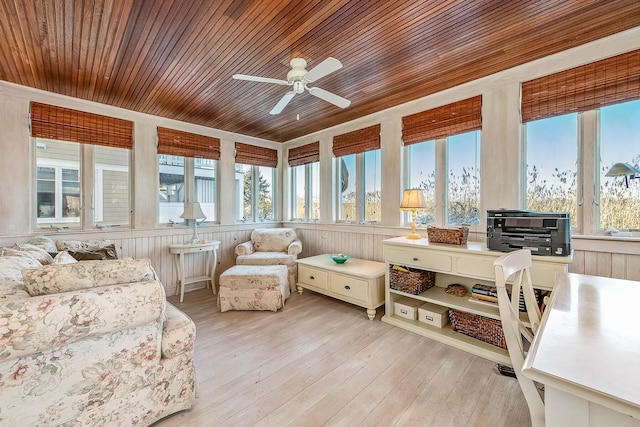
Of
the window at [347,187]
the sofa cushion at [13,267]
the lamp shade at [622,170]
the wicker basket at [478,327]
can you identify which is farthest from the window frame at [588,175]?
the sofa cushion at [13,267]

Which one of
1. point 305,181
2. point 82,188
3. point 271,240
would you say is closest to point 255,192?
point 305,181

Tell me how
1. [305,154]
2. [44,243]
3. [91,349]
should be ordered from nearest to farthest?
[91,349] → [44,243] → [305,154]

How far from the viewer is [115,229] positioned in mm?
3445

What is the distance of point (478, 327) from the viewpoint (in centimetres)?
238

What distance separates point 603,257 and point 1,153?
5.67m

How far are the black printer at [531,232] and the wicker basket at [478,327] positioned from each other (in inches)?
25.7

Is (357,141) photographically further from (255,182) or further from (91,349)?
(91,349)

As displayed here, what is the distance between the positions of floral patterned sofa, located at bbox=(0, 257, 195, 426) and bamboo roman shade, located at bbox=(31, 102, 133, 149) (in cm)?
234

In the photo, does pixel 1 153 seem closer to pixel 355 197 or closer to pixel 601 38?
pixel 355 197

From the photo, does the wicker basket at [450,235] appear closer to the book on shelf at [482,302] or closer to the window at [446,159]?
the window at [446,159]

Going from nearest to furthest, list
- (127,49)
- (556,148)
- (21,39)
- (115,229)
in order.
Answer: (21,39) → (127,49) → (556,148) → (115,229)

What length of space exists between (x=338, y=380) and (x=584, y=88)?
3.00m

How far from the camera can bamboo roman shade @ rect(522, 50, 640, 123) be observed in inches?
78.4

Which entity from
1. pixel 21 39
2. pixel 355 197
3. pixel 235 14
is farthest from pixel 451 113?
pixel 21 39
